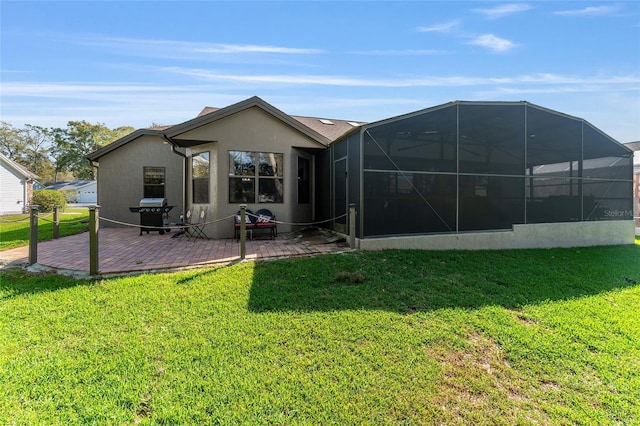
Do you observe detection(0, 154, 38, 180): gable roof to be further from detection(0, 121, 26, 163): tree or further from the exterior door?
detection(0, 121, 26, 163): tree

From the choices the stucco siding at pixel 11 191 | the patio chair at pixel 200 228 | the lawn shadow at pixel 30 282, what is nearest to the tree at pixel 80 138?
the stucco siding at pixel 11 191

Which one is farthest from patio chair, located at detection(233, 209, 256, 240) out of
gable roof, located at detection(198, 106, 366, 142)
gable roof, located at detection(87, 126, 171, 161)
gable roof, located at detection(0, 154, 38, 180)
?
gable roof, located at detection(0, 154, 38, 180)

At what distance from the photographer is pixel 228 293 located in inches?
178

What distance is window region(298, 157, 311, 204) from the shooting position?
10.2 m

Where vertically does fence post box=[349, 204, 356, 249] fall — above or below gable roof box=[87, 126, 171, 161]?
below

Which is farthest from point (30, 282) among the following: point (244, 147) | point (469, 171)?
point (469, 171)

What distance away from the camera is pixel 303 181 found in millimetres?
10281

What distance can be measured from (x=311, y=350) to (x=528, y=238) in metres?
9.03

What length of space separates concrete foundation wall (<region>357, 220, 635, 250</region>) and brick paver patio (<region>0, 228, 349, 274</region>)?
1508 millimetres

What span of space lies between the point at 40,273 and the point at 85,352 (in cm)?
342

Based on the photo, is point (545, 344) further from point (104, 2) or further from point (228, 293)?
point (104, 2)

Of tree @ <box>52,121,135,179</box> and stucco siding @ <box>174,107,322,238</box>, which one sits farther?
tree @ <box>52,121,135,179</box>

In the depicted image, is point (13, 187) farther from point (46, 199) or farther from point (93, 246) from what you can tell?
point (93, 246)

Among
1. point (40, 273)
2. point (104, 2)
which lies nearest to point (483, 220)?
point (40, 273)
